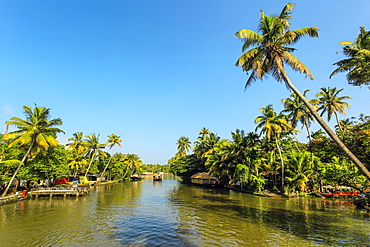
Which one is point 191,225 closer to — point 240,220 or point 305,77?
point 240,220

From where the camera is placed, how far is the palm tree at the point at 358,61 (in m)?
13.4

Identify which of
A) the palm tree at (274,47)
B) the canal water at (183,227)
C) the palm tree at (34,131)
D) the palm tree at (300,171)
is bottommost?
the canal water at (183,227)

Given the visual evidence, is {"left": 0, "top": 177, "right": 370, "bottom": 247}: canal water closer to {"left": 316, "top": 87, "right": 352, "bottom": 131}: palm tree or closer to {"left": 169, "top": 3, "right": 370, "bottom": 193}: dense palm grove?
{"left": 169, "top": 3, "right": 370, "bottom": 193}: dense palm grove

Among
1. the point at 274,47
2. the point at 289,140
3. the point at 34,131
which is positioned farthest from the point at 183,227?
the point at 289,140

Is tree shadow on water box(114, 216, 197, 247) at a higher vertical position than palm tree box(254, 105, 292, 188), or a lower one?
lower

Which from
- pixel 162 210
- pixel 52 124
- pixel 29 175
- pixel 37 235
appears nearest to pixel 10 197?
pixel 29 175

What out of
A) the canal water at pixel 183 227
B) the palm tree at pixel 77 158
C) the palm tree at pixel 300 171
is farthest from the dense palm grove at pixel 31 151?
the palm tree at pixel 300 171

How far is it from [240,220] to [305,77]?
13.2m

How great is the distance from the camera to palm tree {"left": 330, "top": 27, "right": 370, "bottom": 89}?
13.4 m

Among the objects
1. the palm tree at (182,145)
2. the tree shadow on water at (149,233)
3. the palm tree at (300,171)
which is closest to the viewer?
the tree shadow on water at (149,233)

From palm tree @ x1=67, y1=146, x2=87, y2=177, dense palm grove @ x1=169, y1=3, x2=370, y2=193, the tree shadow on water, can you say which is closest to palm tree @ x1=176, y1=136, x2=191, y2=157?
dense palm grove @ x1=169, y1=3, x2=370, y2=193

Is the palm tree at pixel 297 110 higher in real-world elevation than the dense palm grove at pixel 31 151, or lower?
higher

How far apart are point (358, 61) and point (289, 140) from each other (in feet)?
102

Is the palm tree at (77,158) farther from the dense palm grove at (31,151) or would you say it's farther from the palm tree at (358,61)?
the palm tree at (358,61)
